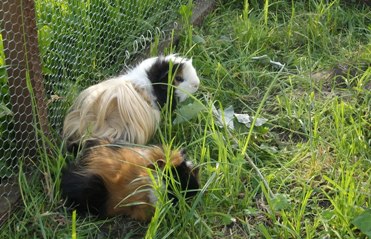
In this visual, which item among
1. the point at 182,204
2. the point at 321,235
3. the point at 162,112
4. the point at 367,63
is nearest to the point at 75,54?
the point at 162,112

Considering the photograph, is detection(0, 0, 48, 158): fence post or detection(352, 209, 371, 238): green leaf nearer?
detection(352, 209, 371, 238): green leaf

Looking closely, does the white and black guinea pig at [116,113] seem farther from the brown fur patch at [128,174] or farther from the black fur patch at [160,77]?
the brown fur patch at [128,174]

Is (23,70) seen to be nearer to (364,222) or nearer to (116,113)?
(116,113)

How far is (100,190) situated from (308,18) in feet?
5.77

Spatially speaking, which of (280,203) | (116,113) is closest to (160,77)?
(116,113)

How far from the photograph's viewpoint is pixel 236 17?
3.25m

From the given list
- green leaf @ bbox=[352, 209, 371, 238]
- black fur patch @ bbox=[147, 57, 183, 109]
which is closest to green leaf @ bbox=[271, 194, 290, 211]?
green leaf @ bbox=[352, 209, 371, 238]

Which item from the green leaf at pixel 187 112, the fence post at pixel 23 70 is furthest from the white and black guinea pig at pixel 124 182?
the green leaf at pixel 187 112

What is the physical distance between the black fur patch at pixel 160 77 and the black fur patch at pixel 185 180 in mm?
490

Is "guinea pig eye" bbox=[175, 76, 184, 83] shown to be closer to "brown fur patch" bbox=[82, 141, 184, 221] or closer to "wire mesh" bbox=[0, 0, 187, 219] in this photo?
"wire mesh" bbox=[0, 0, 187, 219]

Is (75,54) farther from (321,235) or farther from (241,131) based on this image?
(321,235)

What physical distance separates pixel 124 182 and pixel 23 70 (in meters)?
0.47

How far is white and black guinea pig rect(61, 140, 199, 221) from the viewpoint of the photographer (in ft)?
5.79

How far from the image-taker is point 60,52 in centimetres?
223
